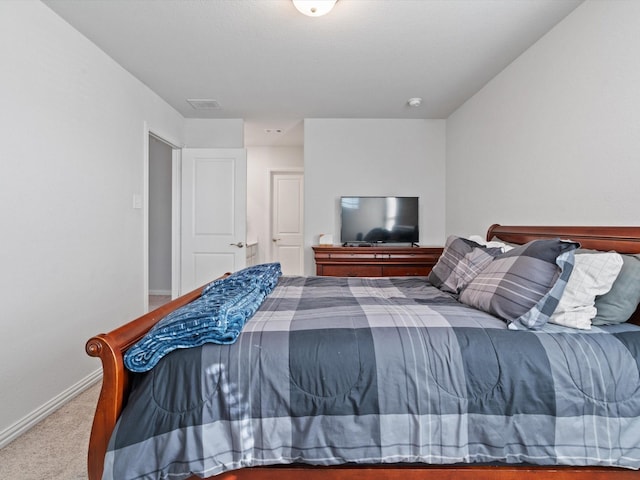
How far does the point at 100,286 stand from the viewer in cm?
263

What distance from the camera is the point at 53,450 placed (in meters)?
1.74

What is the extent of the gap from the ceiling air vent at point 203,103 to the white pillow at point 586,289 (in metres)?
3.58

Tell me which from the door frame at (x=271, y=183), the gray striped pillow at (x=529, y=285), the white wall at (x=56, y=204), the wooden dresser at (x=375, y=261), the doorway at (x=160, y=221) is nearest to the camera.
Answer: the gray striped pillow at (x=529, y=285)

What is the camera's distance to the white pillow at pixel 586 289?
1370mm

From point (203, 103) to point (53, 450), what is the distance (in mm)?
3286

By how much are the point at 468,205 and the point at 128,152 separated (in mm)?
3456

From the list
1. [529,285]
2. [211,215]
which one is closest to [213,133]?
[211,215]

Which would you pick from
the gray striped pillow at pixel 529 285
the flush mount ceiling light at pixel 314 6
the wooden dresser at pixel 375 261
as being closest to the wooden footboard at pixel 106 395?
the gray striped pillow at pixel 529 285

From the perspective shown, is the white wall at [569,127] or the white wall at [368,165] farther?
the white wall at [368,165]

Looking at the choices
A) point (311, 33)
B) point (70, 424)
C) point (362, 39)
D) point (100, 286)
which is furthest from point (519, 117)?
point (70, 424)

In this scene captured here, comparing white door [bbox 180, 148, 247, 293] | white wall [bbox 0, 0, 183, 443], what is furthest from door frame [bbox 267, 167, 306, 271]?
white wall [bbox 0, 0, 183, 443]

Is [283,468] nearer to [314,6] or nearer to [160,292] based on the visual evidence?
[314,6]

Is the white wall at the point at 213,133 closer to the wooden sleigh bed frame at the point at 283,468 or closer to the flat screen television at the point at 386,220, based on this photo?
the flat screen television at the point at 386,220

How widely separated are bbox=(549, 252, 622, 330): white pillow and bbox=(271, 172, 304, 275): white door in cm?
452
